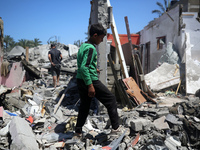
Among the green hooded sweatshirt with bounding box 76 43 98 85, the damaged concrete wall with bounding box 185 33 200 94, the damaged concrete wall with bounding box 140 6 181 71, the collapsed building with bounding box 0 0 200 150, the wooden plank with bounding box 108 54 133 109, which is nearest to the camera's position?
the green hooded sweatshirt with bounding box 76 43 98 85

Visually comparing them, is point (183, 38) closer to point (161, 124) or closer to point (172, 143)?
point (161, 124)

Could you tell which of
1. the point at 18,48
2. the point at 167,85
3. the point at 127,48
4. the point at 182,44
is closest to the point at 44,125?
the point at 127,48

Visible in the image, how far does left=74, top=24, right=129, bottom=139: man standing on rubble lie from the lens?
2.61 metres

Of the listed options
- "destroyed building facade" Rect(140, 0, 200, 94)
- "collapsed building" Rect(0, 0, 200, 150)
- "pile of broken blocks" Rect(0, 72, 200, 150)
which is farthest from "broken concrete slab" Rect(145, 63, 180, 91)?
"pile of broken blocks" Rect(0, 72, 200, 150)

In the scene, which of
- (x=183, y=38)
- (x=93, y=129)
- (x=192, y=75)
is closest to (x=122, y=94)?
(x=93, y=129)

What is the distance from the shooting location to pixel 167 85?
8.20 m

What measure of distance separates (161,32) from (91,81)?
10.2m

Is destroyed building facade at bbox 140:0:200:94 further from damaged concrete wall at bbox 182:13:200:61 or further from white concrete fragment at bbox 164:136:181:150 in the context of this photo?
white concrete fragment at bbox 164:136:181:150

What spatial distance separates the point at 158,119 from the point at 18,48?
12.0 m

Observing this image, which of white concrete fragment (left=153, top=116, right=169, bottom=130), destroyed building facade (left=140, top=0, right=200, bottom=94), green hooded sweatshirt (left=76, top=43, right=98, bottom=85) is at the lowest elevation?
white concrete fragment (left=153, top=116, right=169, bottom=130)

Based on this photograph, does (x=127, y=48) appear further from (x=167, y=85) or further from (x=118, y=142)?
(x=118, y=142)

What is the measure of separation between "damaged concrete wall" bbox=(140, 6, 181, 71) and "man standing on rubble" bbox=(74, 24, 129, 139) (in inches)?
304

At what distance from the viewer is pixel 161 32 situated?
1160 cm

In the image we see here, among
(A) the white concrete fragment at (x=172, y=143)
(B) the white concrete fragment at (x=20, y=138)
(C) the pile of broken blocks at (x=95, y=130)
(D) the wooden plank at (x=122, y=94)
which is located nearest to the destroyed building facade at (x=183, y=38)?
(D) the wooden plank at (x=122, y=94)
